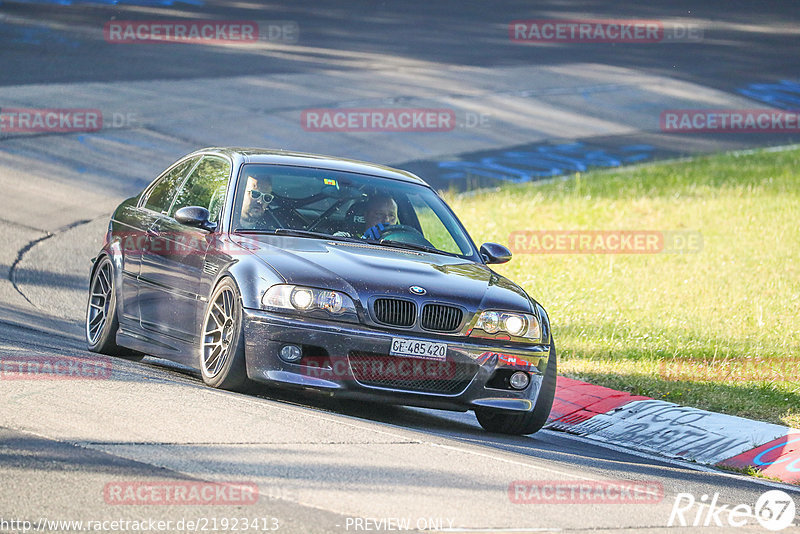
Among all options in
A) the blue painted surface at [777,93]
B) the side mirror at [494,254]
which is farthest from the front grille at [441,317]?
the blue painted surface at [777,93]

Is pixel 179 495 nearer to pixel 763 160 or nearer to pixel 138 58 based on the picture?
pixel 763 160

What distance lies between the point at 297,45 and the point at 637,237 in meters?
14.5

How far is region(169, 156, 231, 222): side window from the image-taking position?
8.71 metres

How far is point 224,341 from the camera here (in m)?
7.68

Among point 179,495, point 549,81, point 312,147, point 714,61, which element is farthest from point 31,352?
point 714,61

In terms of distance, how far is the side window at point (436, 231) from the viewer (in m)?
8.94

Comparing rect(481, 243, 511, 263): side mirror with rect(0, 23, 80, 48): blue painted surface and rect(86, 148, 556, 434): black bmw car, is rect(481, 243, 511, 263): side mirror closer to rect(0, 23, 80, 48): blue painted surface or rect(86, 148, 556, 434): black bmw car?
rect(86, 148, 556, 434): black bmw car

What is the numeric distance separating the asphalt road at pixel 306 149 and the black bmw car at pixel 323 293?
0.27m

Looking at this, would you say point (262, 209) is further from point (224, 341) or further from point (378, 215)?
point (224, 341)

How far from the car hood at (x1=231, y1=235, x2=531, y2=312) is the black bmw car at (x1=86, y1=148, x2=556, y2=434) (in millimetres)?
12

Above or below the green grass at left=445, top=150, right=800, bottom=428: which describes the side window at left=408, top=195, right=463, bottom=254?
above

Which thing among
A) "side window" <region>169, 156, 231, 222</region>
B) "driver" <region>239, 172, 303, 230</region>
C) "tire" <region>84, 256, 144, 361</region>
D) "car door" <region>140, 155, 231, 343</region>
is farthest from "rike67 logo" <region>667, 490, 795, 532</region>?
"tire" <region>84, 256, 144, 361</region>

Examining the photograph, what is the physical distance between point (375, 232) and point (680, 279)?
687 centimetres

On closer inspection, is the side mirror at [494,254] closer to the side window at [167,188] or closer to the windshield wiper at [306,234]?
the windshield wiper at [306,234]
